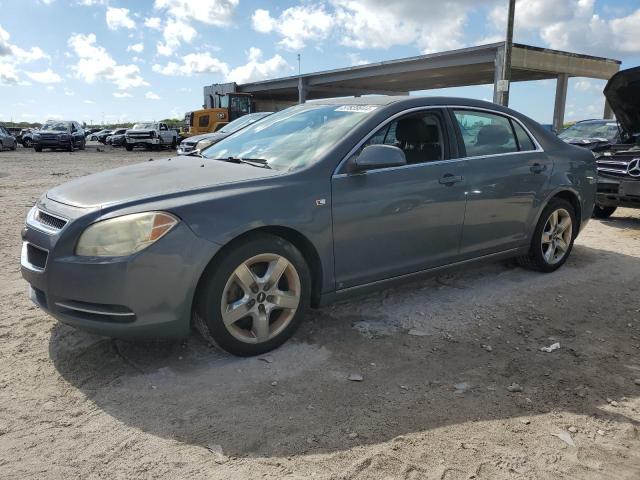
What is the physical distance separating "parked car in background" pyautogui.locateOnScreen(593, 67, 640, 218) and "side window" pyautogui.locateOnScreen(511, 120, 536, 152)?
3305 millimetres

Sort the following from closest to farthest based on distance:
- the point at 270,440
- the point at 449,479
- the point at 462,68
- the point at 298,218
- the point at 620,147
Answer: the point at 449,479, the point at 270,440, the point at 298,218, the point at 620,147, the point at 462,68

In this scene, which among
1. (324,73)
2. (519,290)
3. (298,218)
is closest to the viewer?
(298,218)

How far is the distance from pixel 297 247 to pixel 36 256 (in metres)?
1.59

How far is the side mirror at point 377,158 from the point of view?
11.8 ft

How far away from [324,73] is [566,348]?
39.1 m

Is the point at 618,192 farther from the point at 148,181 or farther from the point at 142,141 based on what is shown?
the point at 142,141

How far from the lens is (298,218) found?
3436 millimetres

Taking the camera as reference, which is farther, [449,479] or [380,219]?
[380,219]

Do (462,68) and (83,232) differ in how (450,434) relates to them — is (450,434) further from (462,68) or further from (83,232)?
(462,68)

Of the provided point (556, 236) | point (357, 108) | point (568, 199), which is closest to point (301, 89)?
point (568, 199)

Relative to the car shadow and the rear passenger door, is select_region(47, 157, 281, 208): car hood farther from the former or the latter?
the rear passenger door

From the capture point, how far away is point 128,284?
2.96 meters

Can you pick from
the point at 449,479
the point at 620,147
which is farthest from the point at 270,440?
the point at 620,147

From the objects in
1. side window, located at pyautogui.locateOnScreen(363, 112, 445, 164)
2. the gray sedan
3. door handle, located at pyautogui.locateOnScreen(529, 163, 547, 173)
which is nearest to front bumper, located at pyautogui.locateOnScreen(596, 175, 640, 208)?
the gray sedan
